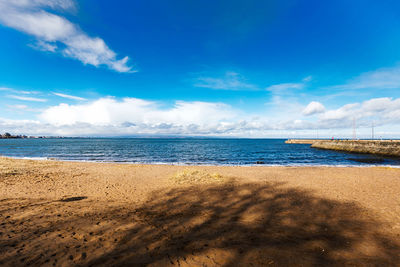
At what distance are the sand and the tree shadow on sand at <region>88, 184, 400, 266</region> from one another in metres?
0.03

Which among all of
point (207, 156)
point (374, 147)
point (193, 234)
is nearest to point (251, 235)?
point (193, 234)

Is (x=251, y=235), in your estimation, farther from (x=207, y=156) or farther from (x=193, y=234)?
(x=207, y=156)

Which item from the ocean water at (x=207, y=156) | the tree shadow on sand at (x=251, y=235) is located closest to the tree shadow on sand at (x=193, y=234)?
the tree shadow on sand at (x=251, y=235)

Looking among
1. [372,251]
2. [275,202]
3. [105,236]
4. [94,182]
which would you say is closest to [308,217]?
[275,202]

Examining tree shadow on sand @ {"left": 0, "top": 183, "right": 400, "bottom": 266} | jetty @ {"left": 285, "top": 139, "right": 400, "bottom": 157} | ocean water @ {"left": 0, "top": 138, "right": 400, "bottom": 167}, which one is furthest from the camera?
jetty @ {"left": 285, "top": 139, "right": 400, "bottom": 157}

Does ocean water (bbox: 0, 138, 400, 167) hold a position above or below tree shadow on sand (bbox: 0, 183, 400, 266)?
below

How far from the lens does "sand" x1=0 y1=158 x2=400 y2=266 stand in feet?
14.3

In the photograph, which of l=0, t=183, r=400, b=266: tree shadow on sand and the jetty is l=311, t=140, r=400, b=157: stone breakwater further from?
l=0, t=183, r=400, b=266: tree shadow on sand

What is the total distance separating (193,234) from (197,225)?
2.51ft

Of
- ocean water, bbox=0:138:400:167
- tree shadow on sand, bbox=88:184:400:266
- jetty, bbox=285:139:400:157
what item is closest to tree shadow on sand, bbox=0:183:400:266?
tree shadow on sand, bbox=88:184:400:266

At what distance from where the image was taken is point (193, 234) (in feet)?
18.6

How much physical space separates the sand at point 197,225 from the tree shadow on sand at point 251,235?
3 cm

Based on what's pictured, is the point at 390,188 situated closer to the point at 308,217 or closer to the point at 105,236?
the point at 308,217

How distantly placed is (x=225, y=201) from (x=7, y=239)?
795 cm
